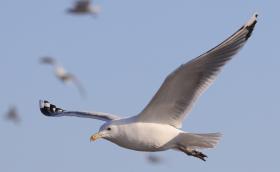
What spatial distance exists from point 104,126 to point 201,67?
5.04 feet

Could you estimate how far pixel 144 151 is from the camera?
34.3 feet

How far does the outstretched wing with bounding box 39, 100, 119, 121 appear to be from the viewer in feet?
38.8

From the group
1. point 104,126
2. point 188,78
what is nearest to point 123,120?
point 104,126

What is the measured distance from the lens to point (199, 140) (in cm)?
1045

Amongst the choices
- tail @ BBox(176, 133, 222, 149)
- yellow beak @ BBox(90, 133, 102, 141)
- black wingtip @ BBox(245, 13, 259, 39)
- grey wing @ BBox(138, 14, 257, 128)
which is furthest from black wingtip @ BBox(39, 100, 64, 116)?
black wingtip @ BBox(245, 13, 259, 39)

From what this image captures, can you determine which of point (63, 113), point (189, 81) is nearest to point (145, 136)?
point (189, 81)

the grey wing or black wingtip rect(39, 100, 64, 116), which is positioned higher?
black wingtip rect(39, 100, 64, 116)

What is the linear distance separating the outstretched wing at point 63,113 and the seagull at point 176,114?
101 centimetres

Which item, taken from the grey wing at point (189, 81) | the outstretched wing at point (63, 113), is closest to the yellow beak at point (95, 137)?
the grey wing at point (189, 81)

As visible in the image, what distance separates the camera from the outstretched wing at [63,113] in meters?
11.8

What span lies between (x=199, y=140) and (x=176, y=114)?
435 mm

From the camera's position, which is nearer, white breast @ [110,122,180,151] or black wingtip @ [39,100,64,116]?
white breast @ [110,122,180,151]

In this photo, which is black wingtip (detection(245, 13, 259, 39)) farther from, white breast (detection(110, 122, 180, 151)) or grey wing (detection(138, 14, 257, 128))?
white breast (detection(110, 122, 180, 151))

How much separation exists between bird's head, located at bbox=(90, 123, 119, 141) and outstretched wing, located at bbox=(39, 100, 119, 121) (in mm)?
865
